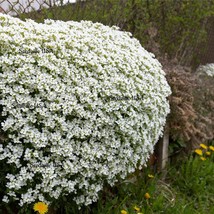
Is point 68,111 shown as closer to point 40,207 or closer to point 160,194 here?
point 40,207

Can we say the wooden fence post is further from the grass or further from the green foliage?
the green foliage

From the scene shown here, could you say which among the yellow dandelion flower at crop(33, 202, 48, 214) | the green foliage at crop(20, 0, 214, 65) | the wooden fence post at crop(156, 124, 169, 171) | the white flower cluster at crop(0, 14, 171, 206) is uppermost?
the green foliage at crop(20, 0, 214, 65)

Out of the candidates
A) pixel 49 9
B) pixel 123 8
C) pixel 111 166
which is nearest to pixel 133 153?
pixel 111 166

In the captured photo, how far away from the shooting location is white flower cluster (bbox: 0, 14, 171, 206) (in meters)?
2.09

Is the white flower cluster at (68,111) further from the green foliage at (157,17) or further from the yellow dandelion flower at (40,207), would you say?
the green foliage at (157,17)

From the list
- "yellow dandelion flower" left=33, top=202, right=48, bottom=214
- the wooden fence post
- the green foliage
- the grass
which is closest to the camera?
"yellow dandelion flower" left=33, top=202, right=48, bottom=214

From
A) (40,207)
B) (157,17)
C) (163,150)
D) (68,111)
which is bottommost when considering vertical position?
(40,207)

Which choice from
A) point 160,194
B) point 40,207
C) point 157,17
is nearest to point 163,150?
point 160,194

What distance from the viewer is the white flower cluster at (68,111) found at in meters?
2.09

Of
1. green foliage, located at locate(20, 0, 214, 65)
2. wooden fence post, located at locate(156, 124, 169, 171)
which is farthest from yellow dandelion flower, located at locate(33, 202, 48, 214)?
green foliage, located at locate(20, 0, 214, 65)

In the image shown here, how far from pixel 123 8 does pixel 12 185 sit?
2942 mm

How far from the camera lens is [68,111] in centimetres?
219

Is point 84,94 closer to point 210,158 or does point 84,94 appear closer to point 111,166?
point 111,166

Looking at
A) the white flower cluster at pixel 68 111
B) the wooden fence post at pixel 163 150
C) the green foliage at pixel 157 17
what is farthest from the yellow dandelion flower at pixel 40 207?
the green foliage at pixel 157 17
